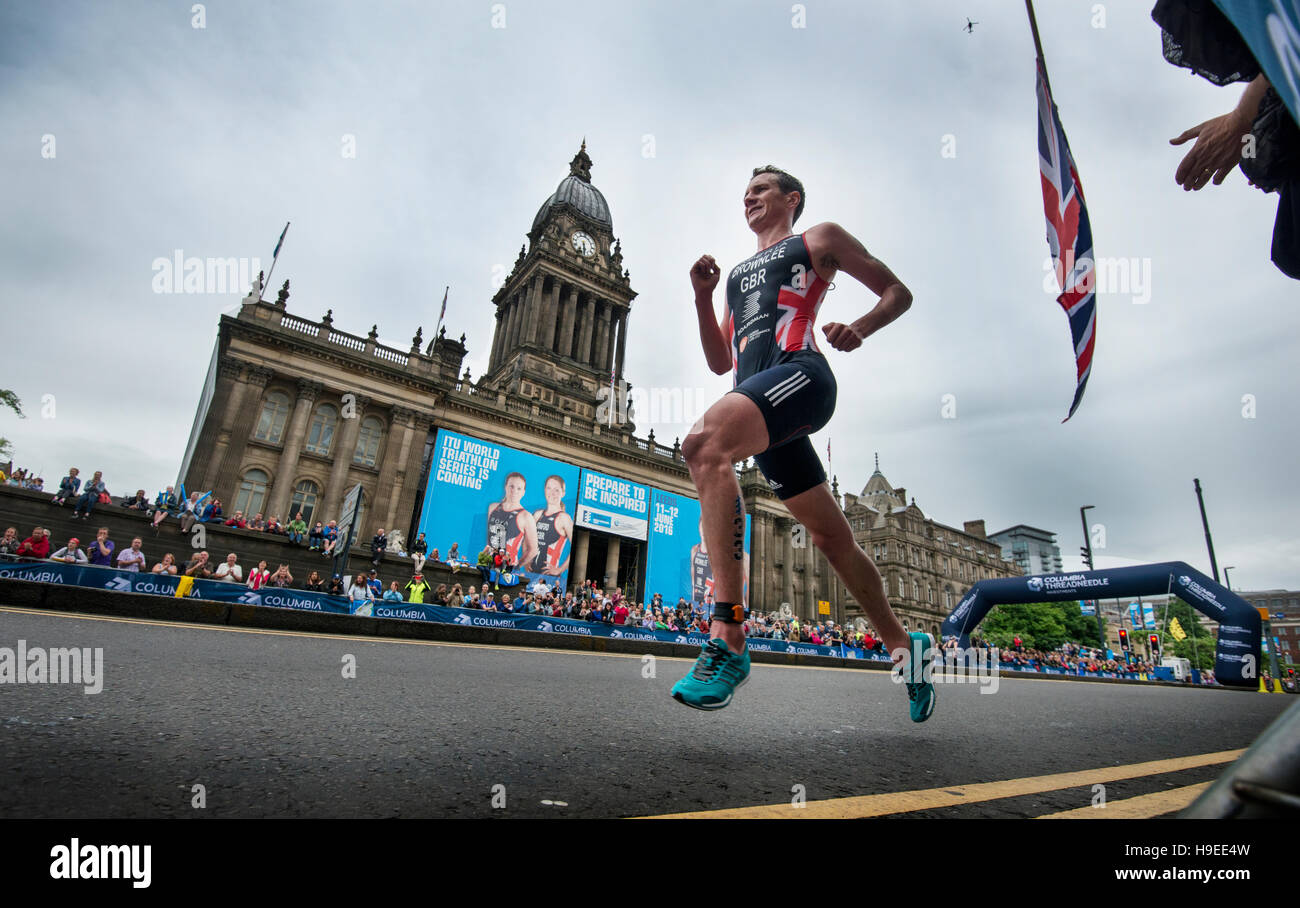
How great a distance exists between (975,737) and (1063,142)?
2.88 meters

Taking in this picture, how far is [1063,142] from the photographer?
114 inches

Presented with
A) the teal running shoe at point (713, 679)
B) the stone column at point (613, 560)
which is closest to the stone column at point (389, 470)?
the stone column at point (613, 560)

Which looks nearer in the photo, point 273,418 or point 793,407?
point 793,407

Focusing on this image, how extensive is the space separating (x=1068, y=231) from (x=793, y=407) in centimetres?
179

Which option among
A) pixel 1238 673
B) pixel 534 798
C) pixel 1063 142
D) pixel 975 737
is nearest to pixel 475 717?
pixel 534 798

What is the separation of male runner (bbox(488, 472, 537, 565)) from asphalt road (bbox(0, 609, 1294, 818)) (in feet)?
82.9

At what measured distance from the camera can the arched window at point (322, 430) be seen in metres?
29.0

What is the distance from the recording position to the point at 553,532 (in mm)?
30438

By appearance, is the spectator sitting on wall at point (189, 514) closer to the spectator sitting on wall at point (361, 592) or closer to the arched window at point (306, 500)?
the spectator sitting on wall at point (361, 592)

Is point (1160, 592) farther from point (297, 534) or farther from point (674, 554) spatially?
point (297, 534)

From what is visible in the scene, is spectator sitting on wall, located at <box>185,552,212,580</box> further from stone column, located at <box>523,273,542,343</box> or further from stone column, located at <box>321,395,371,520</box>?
stone column, located at <box>523,273,542,343</box>

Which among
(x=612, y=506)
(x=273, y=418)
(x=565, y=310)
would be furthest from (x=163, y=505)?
(x=565, y=310)

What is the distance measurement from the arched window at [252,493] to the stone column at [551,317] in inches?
853
